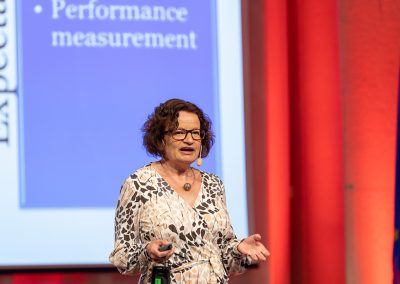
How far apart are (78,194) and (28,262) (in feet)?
1.24

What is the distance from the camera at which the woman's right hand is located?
2.22 meters

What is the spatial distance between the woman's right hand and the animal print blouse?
0.09m

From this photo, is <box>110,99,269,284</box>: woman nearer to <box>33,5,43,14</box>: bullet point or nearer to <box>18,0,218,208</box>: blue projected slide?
<box>18,0,218,208</box>: blue projected slide

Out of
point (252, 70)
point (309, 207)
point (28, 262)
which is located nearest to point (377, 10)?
point (252, 70)

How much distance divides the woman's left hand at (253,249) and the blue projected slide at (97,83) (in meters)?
1.61

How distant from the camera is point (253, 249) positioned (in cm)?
236

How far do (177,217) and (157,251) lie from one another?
19cm

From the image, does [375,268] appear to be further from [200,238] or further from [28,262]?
[200,238]

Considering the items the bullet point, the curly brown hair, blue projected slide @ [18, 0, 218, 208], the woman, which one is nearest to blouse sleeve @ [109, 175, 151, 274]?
the woman

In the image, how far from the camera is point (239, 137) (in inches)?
158

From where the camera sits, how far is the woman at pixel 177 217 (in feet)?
7.82

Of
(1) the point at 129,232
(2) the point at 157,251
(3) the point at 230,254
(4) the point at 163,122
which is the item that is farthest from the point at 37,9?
(2) the point at 157,251

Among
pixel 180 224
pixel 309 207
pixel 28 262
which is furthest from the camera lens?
pixel 309 207

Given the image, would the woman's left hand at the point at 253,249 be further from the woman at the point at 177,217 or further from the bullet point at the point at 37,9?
the bullet point at the point at 37,9
